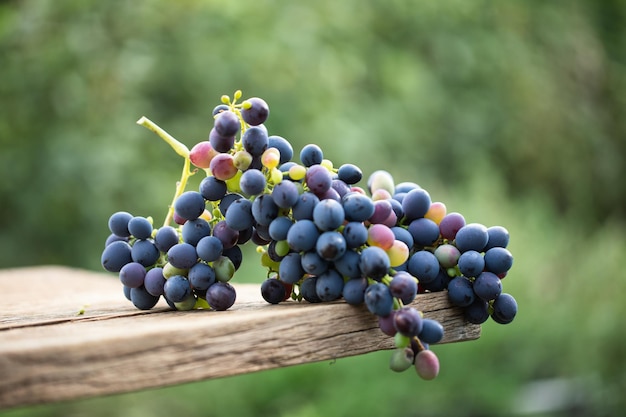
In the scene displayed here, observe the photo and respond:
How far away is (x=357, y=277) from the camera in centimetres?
72

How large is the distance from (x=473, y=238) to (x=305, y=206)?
0.65 ft

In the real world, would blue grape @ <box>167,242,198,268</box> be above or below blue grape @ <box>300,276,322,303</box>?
above

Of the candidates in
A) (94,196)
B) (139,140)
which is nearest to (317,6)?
(139,140)

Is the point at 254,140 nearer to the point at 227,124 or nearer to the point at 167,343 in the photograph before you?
the point at 227,124

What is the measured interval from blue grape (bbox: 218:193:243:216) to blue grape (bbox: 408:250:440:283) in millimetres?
214

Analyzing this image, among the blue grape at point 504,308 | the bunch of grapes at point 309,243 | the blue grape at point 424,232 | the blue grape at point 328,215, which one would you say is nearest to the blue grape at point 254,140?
the bunch of grapes at point 309,243

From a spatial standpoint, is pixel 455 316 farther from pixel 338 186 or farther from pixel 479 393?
pixel 479 393

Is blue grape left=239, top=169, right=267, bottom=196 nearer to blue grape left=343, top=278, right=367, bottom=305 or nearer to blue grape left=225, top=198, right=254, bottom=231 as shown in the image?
blue grape left=225, top=198, right=254, bottom=231

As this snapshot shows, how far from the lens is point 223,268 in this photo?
809 mm

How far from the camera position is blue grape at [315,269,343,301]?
73 centimetres

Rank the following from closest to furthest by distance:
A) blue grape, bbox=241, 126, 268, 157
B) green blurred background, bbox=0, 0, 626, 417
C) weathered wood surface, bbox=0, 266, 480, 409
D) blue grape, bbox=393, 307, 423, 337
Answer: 1. weathered wood surface, bbox=0, 266, 480, 409
2. blue grape, bbox=393, 307, 423, 337
3. blue grape, bbox=241, 126, 268, 157
4. green blurred background, bbox=0, 0, 626, 417

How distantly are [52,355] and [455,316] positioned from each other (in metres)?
0.44

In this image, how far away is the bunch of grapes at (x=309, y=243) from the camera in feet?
2.31

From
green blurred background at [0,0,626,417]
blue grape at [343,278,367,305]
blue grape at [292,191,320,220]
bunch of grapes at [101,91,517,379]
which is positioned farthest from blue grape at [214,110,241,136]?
green blurred background at [0,0,626,417]
